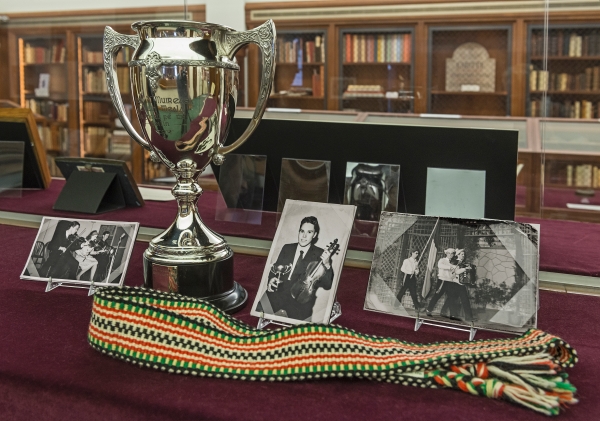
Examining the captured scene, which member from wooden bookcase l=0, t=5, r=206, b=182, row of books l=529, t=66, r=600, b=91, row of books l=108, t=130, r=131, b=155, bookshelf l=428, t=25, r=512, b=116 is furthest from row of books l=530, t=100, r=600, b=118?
row of books l=108, t=130, r=131, b=155

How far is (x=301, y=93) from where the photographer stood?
16.4 feet

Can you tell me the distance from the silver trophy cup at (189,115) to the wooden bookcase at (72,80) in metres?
4.14

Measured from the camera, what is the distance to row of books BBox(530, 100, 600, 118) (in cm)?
444

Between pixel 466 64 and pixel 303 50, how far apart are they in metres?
1.29

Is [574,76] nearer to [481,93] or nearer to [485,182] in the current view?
[481,93]

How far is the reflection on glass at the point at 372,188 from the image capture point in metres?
1.12

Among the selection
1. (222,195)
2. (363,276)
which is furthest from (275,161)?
(363,276)

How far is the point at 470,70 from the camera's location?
4.71 m

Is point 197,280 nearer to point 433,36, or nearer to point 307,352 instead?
point 307,352

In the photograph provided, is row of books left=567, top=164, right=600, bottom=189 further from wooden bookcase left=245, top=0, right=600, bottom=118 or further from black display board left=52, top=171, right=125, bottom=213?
black display board left=52, top=171, right=125, bottom=213

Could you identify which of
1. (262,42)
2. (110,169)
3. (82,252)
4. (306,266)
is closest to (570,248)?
(306,266)

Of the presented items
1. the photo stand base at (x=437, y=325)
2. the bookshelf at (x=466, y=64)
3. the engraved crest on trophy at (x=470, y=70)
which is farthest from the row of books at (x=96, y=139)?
the photo stand base at (x=437, y=325)

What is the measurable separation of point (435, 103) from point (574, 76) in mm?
1007

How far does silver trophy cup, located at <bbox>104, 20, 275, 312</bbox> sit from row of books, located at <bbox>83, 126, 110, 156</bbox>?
4.67m
